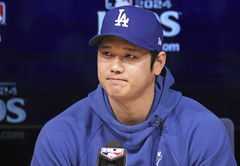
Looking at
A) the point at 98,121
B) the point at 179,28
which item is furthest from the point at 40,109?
the point at 98,121

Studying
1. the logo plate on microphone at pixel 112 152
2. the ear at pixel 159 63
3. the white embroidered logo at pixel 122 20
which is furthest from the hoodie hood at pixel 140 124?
the logo plate on microphone at pixel 112 152

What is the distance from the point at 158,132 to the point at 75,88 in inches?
68.4

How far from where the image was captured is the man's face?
2.15 meters

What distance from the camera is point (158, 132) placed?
7.71 feet

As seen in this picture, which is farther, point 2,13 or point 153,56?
point 2,13

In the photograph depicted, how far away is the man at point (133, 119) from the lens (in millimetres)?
2166

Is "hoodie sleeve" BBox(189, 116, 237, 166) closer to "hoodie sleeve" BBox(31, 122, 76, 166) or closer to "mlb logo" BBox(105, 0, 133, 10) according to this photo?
"hoodie sleeve" BBox(31, 122, 76, 166)

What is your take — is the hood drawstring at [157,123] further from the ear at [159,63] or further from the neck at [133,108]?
the ear at [159,63]

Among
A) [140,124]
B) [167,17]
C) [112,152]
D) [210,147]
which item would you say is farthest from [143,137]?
[167,17]

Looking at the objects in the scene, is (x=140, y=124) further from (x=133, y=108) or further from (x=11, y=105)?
(x=11, y=105)

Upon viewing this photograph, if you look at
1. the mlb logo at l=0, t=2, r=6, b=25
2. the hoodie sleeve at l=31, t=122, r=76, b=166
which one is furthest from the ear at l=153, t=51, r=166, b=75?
the mlb logo at l=0, t=2, r=6, b=25

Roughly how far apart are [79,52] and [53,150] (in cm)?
179

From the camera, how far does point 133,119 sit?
2414mm

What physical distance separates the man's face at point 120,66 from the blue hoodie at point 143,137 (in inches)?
7.7
